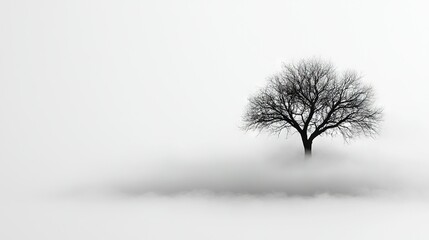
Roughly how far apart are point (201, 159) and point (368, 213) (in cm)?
2120

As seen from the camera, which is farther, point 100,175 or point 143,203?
point 100,175

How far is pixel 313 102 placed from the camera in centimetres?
4316

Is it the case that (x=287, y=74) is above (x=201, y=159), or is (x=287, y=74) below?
above

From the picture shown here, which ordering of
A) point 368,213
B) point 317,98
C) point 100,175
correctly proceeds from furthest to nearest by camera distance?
1. point 100,175
2. point 317,98
3. point 368,213

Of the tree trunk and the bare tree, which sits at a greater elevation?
the bare tree

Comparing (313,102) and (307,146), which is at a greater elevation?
(313,102)

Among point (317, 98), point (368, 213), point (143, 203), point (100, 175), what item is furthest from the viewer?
point (100, 175)

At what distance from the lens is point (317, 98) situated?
4316 cm

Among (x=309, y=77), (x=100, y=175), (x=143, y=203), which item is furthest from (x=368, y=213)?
(x=100, y=175)

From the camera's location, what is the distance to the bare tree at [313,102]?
43.3 meters

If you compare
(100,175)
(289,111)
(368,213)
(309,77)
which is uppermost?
(309,77)

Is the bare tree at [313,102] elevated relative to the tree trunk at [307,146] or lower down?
elevated

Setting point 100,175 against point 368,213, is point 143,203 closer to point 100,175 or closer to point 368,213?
point 100,175

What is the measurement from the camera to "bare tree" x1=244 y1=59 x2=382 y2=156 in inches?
1706
